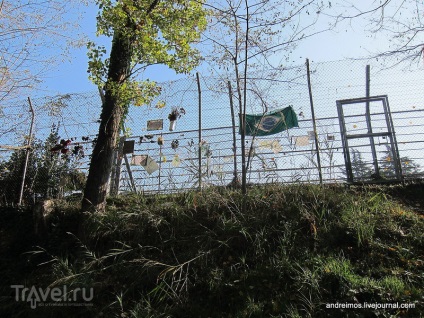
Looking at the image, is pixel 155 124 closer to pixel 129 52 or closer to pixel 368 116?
pixel 129 52

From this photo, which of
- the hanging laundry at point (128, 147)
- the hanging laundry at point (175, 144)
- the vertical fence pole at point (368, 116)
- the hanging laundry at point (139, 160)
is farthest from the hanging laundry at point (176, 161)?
the vertical fence pole at point (368, 116)

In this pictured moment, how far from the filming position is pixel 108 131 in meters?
5.51

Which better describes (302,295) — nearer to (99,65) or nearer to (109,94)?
(109,94)

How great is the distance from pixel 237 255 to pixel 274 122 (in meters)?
3.11

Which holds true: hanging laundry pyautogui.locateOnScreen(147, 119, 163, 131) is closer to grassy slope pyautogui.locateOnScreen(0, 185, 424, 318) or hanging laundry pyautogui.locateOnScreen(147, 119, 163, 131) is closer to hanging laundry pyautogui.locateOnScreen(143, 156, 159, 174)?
hanging laundry pyautogui.locateOnScreen(143, 156, 159, 174)

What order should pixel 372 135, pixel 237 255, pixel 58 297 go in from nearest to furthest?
pixel 58 297
pixel 237 255
pixel 372 135

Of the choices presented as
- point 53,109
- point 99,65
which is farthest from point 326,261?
point 53,109

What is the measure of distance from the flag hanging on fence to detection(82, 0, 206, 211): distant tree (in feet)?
5.33

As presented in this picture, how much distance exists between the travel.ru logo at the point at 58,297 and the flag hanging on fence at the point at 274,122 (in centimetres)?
387

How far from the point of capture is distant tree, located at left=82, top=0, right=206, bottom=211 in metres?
5.41

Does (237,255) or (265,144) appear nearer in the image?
(237,255)

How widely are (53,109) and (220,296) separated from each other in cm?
553

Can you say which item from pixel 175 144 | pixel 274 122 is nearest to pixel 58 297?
pixel 175 144

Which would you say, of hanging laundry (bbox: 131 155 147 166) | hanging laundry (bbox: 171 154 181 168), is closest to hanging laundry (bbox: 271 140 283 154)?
hanging laundry (bbox: 171 154 181 168)
